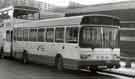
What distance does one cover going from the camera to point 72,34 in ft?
49.3

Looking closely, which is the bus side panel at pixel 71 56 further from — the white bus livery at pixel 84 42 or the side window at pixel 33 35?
the side window at pixel 33 35

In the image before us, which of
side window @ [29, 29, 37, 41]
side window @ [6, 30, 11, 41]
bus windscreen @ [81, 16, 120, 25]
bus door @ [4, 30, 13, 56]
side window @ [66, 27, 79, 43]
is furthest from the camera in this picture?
side window @ [6, 30, 11, 41]

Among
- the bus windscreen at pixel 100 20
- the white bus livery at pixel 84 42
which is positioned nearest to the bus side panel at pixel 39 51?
the white bus livery at pixel 84 42

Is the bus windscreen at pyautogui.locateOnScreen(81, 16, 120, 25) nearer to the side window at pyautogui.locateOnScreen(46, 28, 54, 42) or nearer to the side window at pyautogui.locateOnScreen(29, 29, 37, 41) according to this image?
the side window at pyautogui.locateOnScreen(46, 28, 54, 42)

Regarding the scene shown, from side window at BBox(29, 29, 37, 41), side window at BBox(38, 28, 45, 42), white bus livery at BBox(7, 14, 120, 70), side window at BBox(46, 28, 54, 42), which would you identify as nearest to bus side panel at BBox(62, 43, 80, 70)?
white bus livery at BBox(7, 14, 120, 70)

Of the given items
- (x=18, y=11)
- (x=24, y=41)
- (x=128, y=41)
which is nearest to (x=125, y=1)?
(x=128, y=41)

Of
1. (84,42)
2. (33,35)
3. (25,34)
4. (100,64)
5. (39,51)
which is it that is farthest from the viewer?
(25,34)

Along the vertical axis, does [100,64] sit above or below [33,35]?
A: below

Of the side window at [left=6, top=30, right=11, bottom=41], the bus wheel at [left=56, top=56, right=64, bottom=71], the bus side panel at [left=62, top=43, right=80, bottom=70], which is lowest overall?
the bus wheel at [left=56, top=56, right=64, bottom=71]

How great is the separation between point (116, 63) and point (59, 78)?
3.05 metres

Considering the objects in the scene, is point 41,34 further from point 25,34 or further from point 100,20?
point 100,20

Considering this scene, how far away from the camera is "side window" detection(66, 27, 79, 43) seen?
14703 millimetres

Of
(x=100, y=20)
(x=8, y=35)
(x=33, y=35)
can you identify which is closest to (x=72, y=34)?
(x=100, y=20)

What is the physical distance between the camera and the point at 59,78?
13.6m
